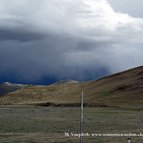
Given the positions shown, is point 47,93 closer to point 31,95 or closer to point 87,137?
point 31,95

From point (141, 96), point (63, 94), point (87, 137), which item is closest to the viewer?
point (87, 137)

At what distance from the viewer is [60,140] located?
28.8 m

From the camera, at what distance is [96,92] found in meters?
164

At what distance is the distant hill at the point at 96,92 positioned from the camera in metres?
144

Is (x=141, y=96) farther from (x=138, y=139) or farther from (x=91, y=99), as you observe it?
(x=138, y=139)

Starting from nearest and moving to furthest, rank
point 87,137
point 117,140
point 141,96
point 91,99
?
point 117,140 < point 87,137 < point 141,96 < point 91,99

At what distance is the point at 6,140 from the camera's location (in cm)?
2900

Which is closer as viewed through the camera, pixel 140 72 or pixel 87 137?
pixel 87 137

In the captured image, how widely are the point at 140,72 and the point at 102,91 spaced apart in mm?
18149

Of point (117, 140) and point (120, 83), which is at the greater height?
point (120, 83)

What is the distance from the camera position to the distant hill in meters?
144

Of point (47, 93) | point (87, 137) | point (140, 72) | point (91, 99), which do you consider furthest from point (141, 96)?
point (87, 137)

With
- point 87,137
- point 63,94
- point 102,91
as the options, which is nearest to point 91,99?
point 102,91

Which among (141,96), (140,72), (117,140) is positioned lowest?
(117,140)
